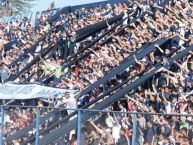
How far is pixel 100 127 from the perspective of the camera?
10.8 meters

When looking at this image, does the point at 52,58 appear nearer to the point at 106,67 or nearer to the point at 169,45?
the point at 106,67

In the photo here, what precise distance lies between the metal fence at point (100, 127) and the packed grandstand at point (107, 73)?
16mm

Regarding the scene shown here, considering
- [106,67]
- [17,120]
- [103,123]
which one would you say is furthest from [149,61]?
[103,123]

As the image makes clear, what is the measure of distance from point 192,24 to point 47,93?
14.0 ft

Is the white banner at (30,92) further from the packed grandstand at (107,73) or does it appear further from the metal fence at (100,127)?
the metal fence at (100,127)

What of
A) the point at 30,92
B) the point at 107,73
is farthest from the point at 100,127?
the point at 107,73

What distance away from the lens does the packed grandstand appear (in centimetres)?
1062

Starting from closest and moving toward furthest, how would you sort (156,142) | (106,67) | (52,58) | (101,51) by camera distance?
(156,142) → (106,67) → (101,51) → (52,58)

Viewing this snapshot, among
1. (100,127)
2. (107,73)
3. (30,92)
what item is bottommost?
(100,127)

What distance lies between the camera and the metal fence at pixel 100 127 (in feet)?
30.7

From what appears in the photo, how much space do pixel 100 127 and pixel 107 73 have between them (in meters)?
7.95

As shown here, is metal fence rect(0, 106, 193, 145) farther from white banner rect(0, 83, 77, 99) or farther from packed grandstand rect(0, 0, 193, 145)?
white banner rect(0, 83, 77, 99)

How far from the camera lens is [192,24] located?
59.1 ft

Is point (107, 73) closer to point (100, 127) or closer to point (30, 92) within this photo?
point (30, 92)
